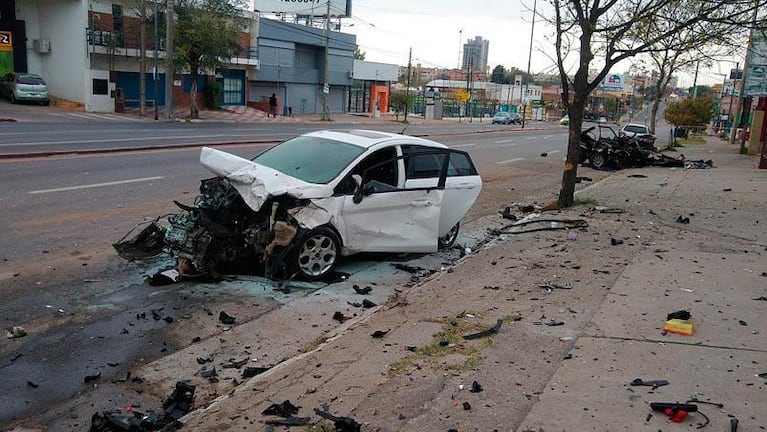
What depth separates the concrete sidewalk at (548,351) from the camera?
392cm

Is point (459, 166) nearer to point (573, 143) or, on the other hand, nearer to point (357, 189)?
point (357, 189)

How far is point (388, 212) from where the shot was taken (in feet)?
26.0

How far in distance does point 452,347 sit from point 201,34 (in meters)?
35.2

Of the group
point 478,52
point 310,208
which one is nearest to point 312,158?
point 310,208

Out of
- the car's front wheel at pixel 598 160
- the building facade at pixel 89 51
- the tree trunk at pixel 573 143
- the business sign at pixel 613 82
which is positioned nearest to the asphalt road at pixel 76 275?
the tree trunk at pixel 573 143

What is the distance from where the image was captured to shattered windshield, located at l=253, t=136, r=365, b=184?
7.53m

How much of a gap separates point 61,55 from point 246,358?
1629 inches

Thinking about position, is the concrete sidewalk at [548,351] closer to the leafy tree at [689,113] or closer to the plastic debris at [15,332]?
the plastic debris at [15,332]

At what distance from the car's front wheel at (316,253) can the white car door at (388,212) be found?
0.19 metres

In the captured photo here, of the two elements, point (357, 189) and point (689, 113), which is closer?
point (357, 189)

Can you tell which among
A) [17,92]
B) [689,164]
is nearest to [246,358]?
[689,164]

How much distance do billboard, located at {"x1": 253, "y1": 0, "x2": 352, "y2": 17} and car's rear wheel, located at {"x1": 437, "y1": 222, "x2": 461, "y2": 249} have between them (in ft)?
178

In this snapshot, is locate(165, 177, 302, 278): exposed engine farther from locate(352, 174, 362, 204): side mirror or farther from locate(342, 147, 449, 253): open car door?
locate(342, 147, 449, 253): open car door

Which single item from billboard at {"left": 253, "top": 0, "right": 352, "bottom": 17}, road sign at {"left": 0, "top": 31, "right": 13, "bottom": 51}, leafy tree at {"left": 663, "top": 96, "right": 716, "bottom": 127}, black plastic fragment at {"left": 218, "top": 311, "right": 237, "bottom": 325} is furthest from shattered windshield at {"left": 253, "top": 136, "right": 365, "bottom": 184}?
billboard at {"left": 253, "top": 0, "right": 352, "bottom": 17}
